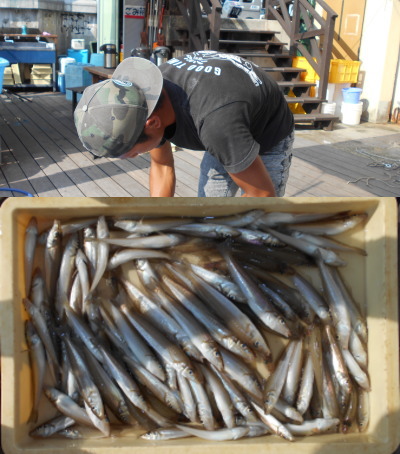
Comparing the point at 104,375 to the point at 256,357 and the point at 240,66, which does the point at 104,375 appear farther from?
the point at 240,66

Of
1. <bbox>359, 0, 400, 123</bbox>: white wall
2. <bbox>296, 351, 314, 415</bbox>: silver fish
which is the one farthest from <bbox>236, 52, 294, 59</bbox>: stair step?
<bbox>296, 351, 314, 415</bbox>: silver fish

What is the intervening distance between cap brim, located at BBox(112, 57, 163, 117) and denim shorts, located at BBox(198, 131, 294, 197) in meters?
0.74

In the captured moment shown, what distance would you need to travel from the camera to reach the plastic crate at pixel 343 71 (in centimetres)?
870

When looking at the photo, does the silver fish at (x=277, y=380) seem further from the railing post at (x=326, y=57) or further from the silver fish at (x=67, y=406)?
the railing post at (x=326, y=57)

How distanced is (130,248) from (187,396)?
591 mm

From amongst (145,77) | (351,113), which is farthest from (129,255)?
(351,113)

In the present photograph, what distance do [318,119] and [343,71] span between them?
123 centimetres

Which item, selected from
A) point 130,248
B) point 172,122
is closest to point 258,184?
point 172,122

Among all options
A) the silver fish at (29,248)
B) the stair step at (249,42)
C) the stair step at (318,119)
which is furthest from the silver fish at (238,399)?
the stair step at (249,42)

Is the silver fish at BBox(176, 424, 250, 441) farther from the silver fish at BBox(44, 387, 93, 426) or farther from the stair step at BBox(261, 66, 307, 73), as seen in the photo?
the stair step at BBox(261, 66, 307, 73)

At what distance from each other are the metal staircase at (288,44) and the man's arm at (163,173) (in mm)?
5401

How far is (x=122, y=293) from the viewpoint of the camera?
1880 millimetres

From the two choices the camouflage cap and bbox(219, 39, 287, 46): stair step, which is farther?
bbox(219, 39, 287, 46): stair step

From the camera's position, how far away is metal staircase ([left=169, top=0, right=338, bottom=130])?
26.1ft
